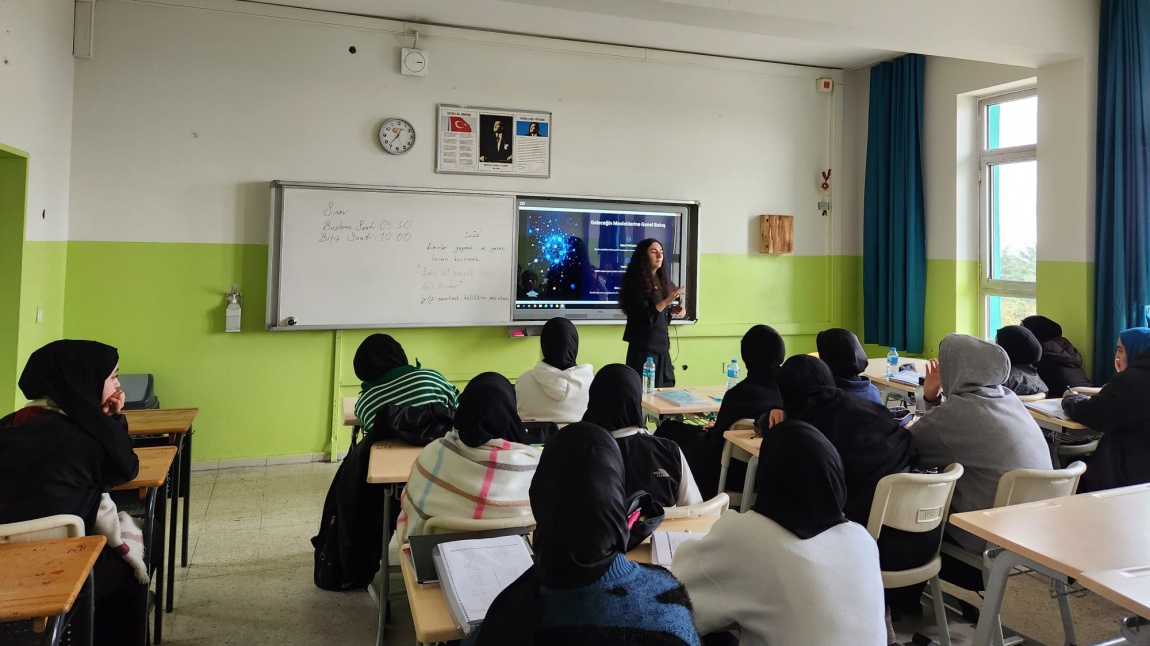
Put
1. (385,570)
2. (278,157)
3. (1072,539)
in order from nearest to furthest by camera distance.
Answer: (1072,539), (385,570), (278,157)

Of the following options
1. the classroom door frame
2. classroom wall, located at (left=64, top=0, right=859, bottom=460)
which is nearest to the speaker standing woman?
classroom wall, located at (left=64, top=0, right=859, bottom=460)

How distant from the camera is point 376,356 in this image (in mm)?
3178

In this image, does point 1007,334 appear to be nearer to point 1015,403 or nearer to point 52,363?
point 1015,403

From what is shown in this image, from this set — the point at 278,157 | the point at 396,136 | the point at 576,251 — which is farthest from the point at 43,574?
the point at 576,251

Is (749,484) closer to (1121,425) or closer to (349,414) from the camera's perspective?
(1121,425)

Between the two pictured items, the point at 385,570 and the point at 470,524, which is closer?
the point at 470,524

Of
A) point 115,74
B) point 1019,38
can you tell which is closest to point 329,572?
point 115,74

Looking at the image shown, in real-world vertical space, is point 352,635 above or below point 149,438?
below

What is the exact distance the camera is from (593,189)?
5746 millimetres

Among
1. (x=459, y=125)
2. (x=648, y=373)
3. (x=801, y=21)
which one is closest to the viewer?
(x=801, y=21)

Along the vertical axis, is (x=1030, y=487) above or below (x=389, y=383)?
below

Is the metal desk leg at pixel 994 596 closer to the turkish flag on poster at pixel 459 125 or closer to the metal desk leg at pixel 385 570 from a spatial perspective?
the metal desk leg at pixel 385 570

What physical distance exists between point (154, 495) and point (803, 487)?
2.07 m

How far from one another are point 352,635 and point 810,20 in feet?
12.4
